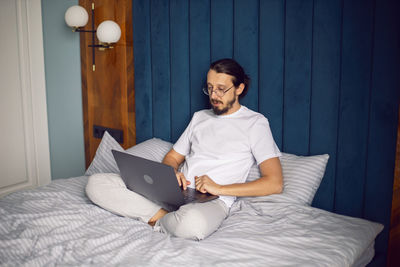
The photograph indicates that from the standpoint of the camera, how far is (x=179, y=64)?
7.41 feet

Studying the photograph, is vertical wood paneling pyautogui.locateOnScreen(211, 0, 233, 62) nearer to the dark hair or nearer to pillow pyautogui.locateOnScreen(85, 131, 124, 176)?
the dark hair

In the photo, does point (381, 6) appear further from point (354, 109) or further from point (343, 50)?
point (354, 109)

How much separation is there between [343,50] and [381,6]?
0.77 ft

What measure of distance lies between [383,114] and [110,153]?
1467mm

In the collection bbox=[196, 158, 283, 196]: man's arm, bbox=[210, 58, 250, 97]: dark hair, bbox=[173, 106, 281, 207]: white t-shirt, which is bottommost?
bbox=[196, 158, 283, 196]: man's arm

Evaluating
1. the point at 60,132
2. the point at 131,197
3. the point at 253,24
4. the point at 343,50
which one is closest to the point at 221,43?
the point at 253,24

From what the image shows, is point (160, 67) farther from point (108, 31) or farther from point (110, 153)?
point (110, 153)

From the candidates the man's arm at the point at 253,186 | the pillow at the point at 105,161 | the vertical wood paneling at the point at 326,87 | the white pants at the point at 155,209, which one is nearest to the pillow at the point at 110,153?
the pillow at the point at 105,161

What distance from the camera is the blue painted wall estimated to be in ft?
9.41

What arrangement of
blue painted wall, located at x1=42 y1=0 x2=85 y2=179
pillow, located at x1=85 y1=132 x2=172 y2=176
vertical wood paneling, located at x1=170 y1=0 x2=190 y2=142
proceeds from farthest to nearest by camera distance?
blue painted wall, located at x1=42 y1=0 x2=85 y2=179, vertical wood paneling, located at x1=170 y1=0 x2=190 y2=142, pillow, located at x1=85 y1=132 x2=172 y2=176

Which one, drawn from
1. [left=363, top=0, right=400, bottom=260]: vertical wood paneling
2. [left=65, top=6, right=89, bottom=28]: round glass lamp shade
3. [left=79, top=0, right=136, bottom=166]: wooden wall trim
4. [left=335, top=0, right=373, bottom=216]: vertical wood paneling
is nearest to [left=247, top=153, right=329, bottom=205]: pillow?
[left=335, top=0, right=373, bottom=216]: vertical wood paneling

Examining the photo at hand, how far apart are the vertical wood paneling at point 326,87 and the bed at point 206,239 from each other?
0.10 m

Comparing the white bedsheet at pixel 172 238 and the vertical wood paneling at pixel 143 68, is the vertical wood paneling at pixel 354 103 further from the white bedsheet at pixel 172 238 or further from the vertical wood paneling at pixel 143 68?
the vertical wood paneling at pixel 143 68

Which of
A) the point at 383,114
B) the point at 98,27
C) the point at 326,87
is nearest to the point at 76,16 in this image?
the point at 98,27
